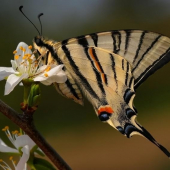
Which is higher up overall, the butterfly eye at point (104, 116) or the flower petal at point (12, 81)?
the flower petal at point (12, 81)

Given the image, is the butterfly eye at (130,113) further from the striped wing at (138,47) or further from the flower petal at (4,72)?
the flower petal at (4,72)

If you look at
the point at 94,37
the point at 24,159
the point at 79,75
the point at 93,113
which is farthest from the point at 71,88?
the point at 93,113

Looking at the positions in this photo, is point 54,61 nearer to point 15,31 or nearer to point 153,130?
point 153,130

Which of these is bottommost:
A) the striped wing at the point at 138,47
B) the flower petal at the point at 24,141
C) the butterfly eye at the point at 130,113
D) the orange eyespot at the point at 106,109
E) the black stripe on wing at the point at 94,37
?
the butterfly eye at the point at 130,113

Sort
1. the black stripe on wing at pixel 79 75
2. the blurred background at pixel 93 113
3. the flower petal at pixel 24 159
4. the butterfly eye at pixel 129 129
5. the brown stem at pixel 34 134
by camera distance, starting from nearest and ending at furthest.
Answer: the brown stem at pixel 34 134, the flower petal at pixel 24 159, the butterfly eye at pixel 129 129, the black stripe on wing at pixel 79 75, the blurred background at pixel 93 113

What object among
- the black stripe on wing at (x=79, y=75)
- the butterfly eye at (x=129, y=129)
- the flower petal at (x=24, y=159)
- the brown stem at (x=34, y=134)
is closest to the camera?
the brown stem at (x=34, y=134)

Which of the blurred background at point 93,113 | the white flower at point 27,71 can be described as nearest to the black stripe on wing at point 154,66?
the white flower at point 27,71

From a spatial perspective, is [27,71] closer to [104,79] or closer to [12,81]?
[12,81]
